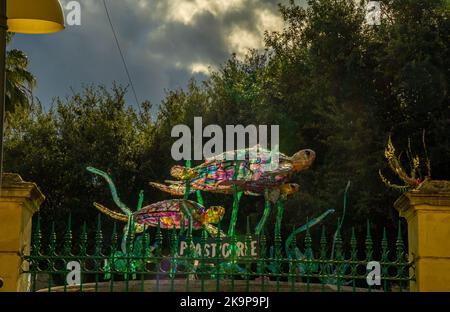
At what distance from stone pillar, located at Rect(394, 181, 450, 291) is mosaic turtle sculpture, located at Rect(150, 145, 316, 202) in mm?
9678

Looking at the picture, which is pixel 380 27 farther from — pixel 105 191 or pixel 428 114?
pixel 105 191

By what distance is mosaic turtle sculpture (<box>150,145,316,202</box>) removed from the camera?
18.3 metres

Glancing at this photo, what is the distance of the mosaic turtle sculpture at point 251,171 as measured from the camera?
60.0 feet

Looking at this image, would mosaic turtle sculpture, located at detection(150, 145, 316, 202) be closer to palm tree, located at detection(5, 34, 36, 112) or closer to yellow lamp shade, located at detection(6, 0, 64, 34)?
palm tree, located at detection(5, 34, 36, 112)

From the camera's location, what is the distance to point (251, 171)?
60.0ft

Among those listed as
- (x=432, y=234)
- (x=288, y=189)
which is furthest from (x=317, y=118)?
(x=432, y=234)

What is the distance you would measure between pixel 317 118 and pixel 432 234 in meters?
19.7

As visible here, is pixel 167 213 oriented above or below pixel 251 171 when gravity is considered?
below

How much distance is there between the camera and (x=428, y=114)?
26.0m

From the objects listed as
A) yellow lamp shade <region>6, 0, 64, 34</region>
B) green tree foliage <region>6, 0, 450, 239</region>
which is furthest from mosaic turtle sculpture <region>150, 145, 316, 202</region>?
yellow lamp shade <region>6, 0, 64, 34</region>

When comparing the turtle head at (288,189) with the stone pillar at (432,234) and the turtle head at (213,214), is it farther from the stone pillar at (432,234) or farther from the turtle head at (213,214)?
the stone pillar at (432,234)

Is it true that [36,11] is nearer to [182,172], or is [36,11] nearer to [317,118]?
[182,172]
